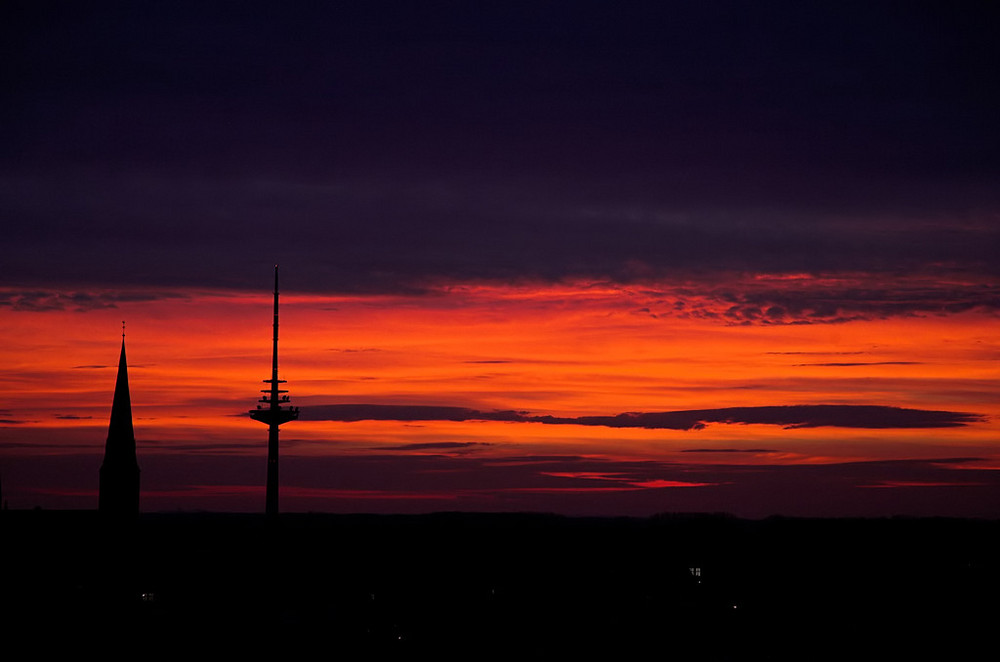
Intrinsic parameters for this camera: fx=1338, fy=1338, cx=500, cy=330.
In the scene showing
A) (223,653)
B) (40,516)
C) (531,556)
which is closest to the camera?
(223,653)

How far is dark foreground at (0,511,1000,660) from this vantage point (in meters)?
96.4

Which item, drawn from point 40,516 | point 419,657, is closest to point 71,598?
point 419,657

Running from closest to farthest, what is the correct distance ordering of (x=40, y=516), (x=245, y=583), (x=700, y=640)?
(x=700, y=640)
(x=245, y=583)
(x=40, y=516)

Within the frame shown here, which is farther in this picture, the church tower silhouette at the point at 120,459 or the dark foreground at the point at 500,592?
the church tower silhouette at the point at 120,459

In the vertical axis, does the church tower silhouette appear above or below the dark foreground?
above

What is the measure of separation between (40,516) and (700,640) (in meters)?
117

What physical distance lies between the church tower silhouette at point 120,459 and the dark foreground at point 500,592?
11.3 feet

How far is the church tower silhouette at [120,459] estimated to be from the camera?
173 m

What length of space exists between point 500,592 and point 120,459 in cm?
6626

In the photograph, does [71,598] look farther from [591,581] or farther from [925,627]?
[925,627]

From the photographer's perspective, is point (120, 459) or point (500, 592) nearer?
point (500, 592)

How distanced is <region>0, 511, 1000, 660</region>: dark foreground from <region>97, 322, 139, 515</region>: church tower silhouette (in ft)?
11.3

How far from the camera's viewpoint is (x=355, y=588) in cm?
12581

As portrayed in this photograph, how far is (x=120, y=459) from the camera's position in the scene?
172625 millimetres
